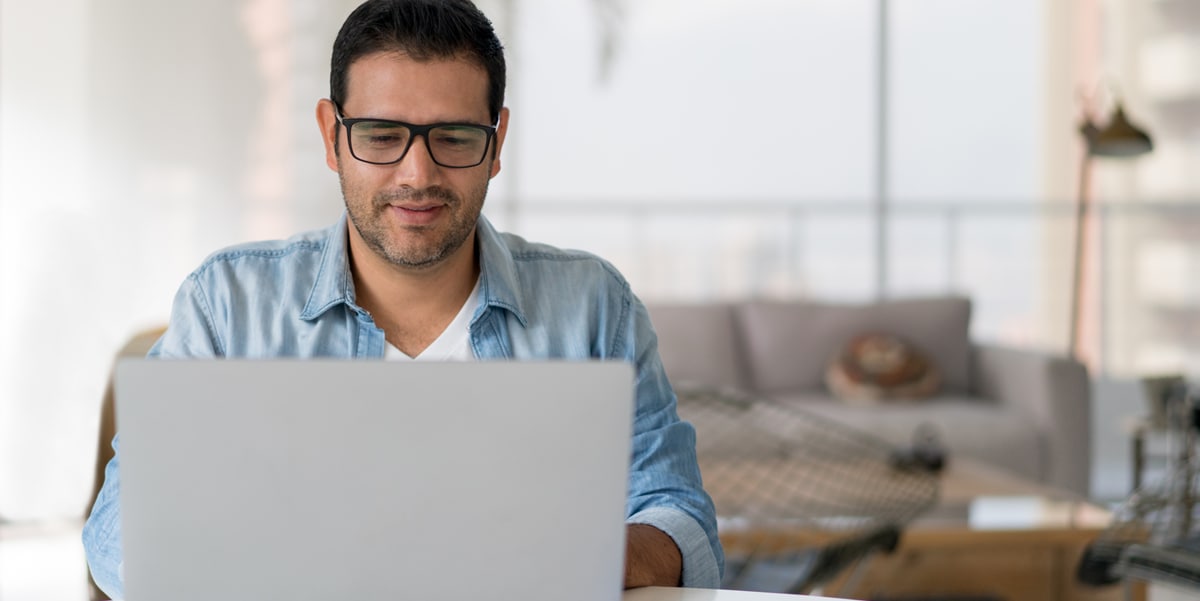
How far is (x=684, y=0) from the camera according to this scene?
467cm

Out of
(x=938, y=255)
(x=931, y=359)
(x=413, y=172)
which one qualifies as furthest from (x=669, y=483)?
(x=938, y=255)

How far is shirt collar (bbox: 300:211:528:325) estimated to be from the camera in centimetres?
117

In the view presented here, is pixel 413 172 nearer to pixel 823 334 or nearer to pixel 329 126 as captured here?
pixel 329 126

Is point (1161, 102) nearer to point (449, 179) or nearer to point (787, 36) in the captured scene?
point (787, 36)

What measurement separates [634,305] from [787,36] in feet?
12.1

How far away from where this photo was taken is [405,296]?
122 cm

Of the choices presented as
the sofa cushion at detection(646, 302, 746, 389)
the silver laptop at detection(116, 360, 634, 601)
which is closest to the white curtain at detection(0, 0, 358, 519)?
the sofa cushion at detection(646, 302, 746, 389)

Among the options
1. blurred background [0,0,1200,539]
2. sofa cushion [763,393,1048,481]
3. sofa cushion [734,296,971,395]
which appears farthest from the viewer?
blurred background [0,0,1200,539]

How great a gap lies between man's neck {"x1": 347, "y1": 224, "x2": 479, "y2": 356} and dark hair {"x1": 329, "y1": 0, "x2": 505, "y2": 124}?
176 millimetres

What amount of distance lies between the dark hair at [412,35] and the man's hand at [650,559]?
47 centimetres

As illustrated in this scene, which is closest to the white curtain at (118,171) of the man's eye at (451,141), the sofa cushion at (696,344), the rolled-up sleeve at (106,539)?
the sofa cushion at (696,344)

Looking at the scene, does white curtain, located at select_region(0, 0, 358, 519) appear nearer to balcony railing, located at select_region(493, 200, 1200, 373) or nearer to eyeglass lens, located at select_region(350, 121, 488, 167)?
balcony railing, located at select_region(493, 200, 1200, 373)

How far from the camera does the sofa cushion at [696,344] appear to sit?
11.8 ft

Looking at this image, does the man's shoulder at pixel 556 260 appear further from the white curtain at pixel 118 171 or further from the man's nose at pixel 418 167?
the white curtain at pixel 118 171
